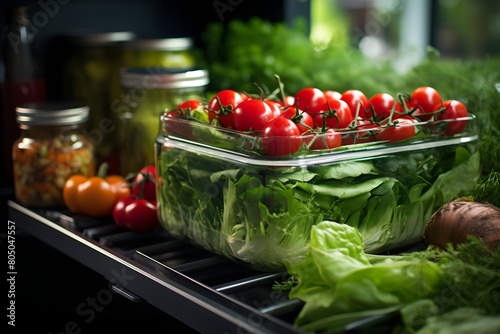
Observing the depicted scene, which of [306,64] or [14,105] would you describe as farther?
[306,64]

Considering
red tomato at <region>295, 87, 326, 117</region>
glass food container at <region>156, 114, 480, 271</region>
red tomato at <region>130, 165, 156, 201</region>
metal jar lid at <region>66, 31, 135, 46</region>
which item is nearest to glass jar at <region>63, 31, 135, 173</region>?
metal jar lid at <region>66, 31, 135, 46</region>

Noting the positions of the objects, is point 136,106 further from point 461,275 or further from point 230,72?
point 461,275

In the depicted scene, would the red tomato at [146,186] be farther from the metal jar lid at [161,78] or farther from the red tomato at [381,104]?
the red tomato at [381,104]

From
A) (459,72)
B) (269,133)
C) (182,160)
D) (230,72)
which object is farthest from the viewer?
(230,72)

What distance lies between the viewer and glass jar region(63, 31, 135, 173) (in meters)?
1.59

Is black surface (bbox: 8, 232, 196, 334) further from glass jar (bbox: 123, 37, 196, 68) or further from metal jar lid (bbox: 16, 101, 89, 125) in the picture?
glass jar (bbox: 123, 37, 196, 68)

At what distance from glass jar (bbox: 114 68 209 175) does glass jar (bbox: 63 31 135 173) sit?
15 centimetres

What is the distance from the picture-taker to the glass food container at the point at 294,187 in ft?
3.14

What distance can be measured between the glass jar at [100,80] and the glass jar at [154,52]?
0.10ft

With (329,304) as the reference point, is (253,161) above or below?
above

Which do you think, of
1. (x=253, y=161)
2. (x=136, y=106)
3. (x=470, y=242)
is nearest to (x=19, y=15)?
(x=136, y=106)

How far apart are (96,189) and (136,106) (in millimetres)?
210

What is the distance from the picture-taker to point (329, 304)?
83 cm

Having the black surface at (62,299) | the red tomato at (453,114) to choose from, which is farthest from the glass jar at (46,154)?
the red tomato at (453,114)
